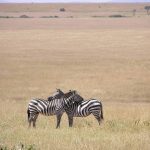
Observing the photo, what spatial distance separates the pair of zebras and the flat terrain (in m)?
0.41

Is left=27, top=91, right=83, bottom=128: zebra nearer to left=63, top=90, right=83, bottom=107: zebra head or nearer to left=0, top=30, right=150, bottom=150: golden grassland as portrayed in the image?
left=63, top=90, right=83, bottom=107: zebra head

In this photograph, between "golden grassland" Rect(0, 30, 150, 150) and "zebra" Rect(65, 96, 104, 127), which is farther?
"zebra" Rect(65, 96, 104, 127)

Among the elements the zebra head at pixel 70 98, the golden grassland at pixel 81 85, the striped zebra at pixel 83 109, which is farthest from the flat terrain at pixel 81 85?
the zebra head at pixel 70 98

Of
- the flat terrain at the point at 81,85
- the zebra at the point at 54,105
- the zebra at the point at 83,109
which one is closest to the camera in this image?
the flat terrain at the point at 81,85

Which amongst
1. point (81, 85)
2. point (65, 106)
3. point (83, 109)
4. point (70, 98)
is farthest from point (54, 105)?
point (81, 85)

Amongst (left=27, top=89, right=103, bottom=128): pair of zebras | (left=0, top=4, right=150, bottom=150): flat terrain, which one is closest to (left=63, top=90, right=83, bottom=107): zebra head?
(left=27, top=89, right=103, bottom=128): pair of zebras

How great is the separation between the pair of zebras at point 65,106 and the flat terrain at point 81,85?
1.35 feet

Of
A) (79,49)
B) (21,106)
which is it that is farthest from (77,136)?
(79,49)

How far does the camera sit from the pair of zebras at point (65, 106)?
16344 mm

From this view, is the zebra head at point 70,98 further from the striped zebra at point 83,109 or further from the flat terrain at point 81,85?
the flat terrain at point 81,85

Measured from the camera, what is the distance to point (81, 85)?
32250 mm

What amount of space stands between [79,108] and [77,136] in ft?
13.6

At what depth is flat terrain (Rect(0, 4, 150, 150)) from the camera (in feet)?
39.7

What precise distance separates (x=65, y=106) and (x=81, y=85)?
15861 mm
